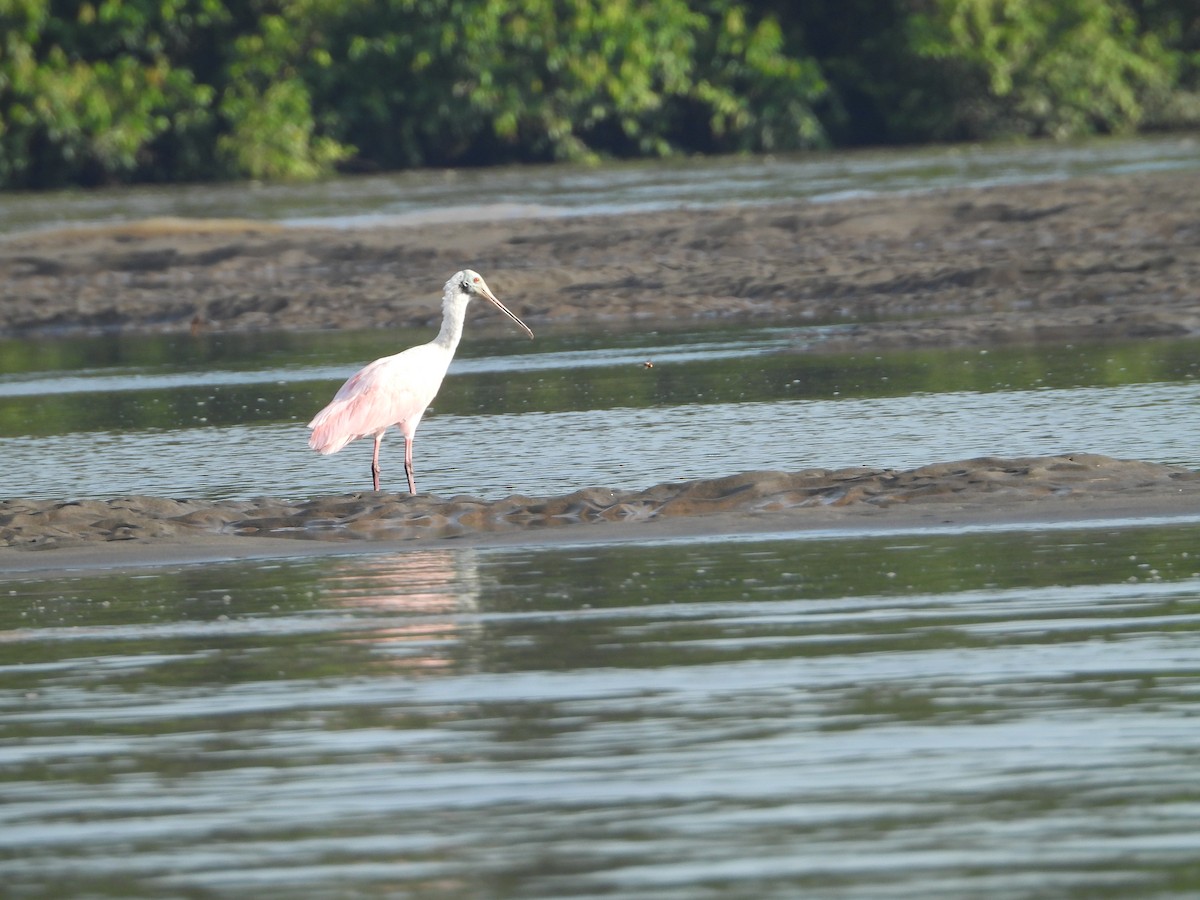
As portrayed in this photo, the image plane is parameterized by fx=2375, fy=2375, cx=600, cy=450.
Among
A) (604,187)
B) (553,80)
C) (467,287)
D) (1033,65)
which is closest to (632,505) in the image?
(467,287)

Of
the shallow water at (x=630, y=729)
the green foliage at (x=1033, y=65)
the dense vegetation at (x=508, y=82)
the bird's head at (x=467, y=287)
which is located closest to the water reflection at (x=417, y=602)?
the shallow water at (x=630, y=729)

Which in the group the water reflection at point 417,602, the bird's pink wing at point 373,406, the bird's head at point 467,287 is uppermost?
the bird's head at point 467,287

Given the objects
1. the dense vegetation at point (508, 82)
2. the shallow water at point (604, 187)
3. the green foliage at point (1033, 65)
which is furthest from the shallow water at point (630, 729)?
the green foliage at point (1033, 65)

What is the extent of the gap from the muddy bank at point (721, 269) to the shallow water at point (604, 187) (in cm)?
274

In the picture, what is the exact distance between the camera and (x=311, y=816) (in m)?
5.08

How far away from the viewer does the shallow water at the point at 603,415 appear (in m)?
11.1

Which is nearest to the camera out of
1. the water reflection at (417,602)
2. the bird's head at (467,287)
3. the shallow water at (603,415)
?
the water reflection at (417,602)

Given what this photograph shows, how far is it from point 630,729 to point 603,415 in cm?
763

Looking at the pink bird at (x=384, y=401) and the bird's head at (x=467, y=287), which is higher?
the bird's head at (x=467, y=287)

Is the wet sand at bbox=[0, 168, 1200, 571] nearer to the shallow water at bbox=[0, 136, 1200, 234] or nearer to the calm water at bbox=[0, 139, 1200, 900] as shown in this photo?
the calm water at bbox=[0, 139, 1200, 900]

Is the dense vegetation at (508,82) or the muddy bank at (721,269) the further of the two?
the dense vegetation at (508,82)

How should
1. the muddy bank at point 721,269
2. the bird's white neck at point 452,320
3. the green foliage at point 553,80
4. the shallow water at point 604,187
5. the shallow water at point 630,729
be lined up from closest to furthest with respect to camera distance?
1. the shallow water at point 630,729
2. the bird's white neck at point 452,320
3. the muddy bank at point 721,269
4. the shallow water at point 604,187
5. the green foliage at point 553,80

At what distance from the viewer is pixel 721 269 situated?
20797 millimetres

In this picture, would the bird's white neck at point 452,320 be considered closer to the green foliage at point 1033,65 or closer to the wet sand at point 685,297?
the wet sand at point 685,297
